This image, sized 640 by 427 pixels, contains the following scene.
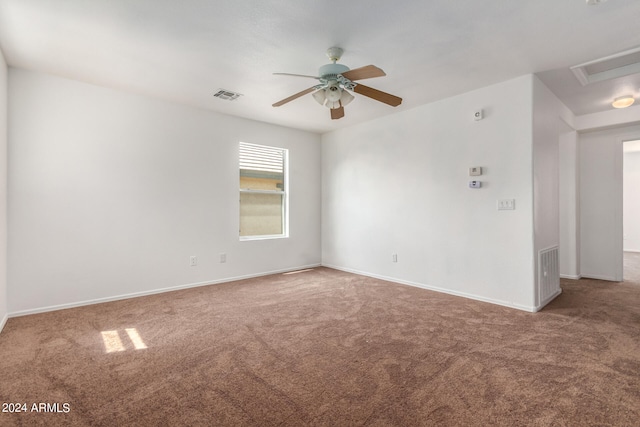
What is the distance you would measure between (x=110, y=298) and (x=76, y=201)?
47.7 inches

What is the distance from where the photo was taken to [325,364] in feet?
7.27

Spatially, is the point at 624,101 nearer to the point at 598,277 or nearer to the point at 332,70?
the point at 598,277

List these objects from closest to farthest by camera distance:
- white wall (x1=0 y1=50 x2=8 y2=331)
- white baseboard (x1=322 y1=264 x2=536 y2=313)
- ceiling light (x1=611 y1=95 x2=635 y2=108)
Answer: white wall (x1=0 y1=50 x2=8 y2=331), white baseboard (x1=322 y1=264 x2=536 y2=313), ceiling light (x1=611 y1=95 x2=635 y2=108)

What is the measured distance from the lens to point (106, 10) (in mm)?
2254

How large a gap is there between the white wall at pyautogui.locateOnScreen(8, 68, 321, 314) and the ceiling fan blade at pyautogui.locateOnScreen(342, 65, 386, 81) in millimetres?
2700

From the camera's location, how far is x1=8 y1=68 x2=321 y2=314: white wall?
10.7 feet

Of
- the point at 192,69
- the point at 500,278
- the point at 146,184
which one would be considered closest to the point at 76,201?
the point at 146,184

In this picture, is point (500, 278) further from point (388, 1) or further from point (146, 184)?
point (146, 184)

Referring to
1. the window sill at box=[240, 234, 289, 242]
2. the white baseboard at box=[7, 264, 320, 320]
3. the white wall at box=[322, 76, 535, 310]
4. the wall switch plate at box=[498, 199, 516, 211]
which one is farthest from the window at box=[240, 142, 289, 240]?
the wall switch plate at box=[498, 199, 516, 211]

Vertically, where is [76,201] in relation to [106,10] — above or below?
below

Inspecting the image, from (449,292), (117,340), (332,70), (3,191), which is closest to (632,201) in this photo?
(449,292)

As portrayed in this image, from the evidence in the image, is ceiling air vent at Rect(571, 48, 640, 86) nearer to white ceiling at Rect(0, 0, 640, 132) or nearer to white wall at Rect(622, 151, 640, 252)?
white ceiling at Rect(0, 0, 640, 132)

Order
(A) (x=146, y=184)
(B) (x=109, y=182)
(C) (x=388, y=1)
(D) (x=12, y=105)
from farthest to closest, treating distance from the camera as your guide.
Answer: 1. (A) (x=146, y=184)
2. (B) (x=109, y=182)
3. (D) (x=12, y=105)
4. (C) (x=388, y=1)

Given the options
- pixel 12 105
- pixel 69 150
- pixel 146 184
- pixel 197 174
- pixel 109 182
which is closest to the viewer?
pixel 12 105
